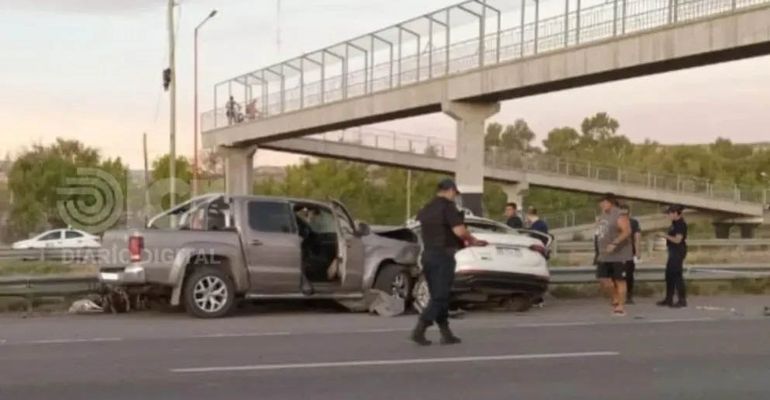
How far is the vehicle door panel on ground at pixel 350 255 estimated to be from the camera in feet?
48.9

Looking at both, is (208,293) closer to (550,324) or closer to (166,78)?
(550,324)

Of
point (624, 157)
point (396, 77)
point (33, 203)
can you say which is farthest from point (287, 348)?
point (624, 157)

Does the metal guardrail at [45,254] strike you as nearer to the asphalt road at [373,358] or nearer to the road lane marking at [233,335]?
the asphalt road at [373,358]

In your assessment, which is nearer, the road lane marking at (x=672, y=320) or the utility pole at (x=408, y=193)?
the road lane marking at (x=672, y=320)

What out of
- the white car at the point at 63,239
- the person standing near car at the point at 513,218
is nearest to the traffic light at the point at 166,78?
the white car at the point at 63,239

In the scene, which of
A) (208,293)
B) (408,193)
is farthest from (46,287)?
(408,193)

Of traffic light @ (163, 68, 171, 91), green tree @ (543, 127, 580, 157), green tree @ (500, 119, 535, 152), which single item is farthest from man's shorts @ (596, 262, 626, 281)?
green tree @ (500, 119, 535, 152)

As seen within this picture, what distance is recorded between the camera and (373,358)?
34.9 feet

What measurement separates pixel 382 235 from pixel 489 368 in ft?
18.3

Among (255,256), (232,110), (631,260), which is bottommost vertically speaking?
(631,260)

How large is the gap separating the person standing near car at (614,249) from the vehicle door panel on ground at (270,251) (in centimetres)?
455

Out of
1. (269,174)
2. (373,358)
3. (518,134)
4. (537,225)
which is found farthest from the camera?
(518,134)

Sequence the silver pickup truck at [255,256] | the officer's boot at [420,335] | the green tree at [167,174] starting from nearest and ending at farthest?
1. the officer's boot at [420,335]
2. the silver pickup truck at [255,256]
3. the green tree at [167,174]

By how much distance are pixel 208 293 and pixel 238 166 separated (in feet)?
150
